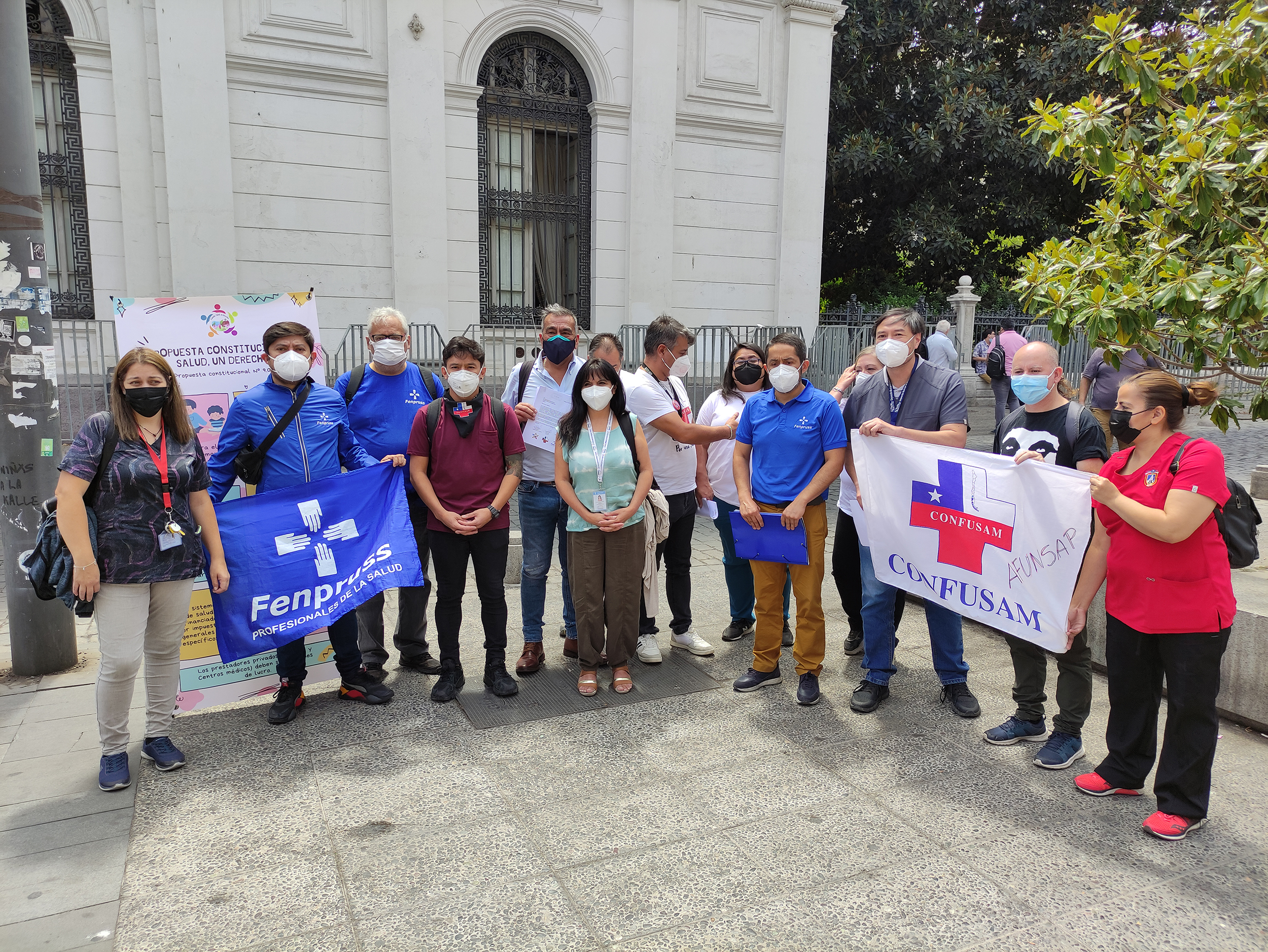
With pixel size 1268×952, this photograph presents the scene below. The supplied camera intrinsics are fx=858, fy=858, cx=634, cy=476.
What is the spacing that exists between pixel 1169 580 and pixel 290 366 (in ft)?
13.3

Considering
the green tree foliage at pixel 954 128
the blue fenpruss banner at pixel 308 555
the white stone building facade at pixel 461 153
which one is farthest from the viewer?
the green tree foliage at pixel 954 128

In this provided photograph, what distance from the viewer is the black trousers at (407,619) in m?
5.02

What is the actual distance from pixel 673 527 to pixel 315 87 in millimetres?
9899

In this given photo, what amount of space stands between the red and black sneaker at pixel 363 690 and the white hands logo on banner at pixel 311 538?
27.4 inches

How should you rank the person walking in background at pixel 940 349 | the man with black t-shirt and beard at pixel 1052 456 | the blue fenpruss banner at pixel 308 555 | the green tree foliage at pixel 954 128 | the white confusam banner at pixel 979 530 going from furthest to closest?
the green tree foliage at pixel 954 128
the person walking in background at pixel 940 349
the blue fenpruss banner at pixel 308 555
the man with black t-shirt and beard at pixel 1052 456
the white confusam banner at pixel 979 530

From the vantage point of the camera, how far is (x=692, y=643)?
18.0 feet

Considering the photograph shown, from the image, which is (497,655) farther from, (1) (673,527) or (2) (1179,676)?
(2) (1179,676)

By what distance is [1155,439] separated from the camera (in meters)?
3.38

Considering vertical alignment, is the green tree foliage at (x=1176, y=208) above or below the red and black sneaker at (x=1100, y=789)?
above

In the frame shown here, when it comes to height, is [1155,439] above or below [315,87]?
below

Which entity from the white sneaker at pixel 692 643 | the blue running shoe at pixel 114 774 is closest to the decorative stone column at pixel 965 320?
the white sneaker at pixel 692 643

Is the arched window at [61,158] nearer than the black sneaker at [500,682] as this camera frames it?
No

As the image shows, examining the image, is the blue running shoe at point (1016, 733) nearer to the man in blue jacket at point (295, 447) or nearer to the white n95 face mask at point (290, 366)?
the man in blue jacket at point (295, 447)

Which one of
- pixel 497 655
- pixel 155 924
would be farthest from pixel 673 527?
pixel 155 924
